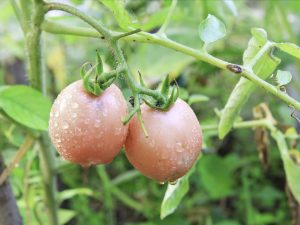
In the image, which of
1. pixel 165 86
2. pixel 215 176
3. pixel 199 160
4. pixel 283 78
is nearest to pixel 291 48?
pixel 283 78

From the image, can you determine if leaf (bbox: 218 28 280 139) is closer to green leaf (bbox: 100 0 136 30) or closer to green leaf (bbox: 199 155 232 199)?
green leaf (bbox: 100 0 136 30)

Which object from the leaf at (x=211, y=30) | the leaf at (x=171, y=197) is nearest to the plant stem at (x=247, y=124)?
the leaf at (x=171, y=197)

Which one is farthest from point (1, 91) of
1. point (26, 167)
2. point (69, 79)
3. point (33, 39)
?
point (69, 79)

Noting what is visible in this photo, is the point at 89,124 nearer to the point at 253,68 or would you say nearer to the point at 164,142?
the point at 164,142

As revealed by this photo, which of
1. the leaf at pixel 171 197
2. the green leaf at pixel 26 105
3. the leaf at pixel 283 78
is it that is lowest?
the leaf at pixel 171 197

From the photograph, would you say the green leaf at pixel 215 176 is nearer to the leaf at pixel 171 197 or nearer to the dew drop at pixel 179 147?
the leaf at pixel 171 197

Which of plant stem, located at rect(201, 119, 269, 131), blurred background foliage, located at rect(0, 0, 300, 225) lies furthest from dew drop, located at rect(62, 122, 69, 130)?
blurred background foliage, located at rect(0, 0, 300, 225)

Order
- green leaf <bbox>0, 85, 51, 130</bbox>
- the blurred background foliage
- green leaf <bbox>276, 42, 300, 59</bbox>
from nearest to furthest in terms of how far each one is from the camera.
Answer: green leaf <bbox>276, 42, 300, 59</bbox> → green leaf <bbox>0, 85, 51, 130</bbox> → the blurred background foliage
